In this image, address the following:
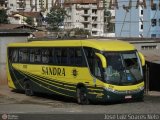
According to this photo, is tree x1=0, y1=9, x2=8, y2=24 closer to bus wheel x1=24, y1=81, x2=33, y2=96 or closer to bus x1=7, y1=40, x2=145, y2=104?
bus wheel x1=24, y1=81, x2=33, y2=96

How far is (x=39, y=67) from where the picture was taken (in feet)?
84.3

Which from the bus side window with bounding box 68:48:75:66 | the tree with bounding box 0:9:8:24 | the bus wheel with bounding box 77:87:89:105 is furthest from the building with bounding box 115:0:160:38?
→ the bus wheel with bounding box 77:87:89:105

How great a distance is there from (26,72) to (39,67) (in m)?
1.51

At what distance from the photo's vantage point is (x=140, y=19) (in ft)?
316

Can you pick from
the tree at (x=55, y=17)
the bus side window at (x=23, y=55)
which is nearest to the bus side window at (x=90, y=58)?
the bus side window at (x=23, y=55)

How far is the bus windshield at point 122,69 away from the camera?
2125 centimetres

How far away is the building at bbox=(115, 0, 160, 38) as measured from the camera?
9431cm

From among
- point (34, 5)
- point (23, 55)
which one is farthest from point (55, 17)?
point (23, 55)

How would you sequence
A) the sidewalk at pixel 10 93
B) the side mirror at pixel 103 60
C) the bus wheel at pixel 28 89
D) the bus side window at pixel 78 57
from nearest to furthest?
the side mirror at pixel 103 60 → the bus side window at pixel 78 57 → the bus wheel at pixel 28 89 → the sidewalk at pixel 10 93

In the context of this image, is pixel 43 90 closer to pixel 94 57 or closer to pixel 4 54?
pixel 94 57

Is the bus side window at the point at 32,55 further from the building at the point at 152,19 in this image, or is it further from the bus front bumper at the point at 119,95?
the building at the point at 152,19

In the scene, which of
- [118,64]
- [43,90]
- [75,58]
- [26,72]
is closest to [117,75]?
[118,64]

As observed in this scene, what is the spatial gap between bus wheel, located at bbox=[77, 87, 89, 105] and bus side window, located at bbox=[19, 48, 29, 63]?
17.2 ft

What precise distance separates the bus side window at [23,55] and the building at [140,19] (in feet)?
218
